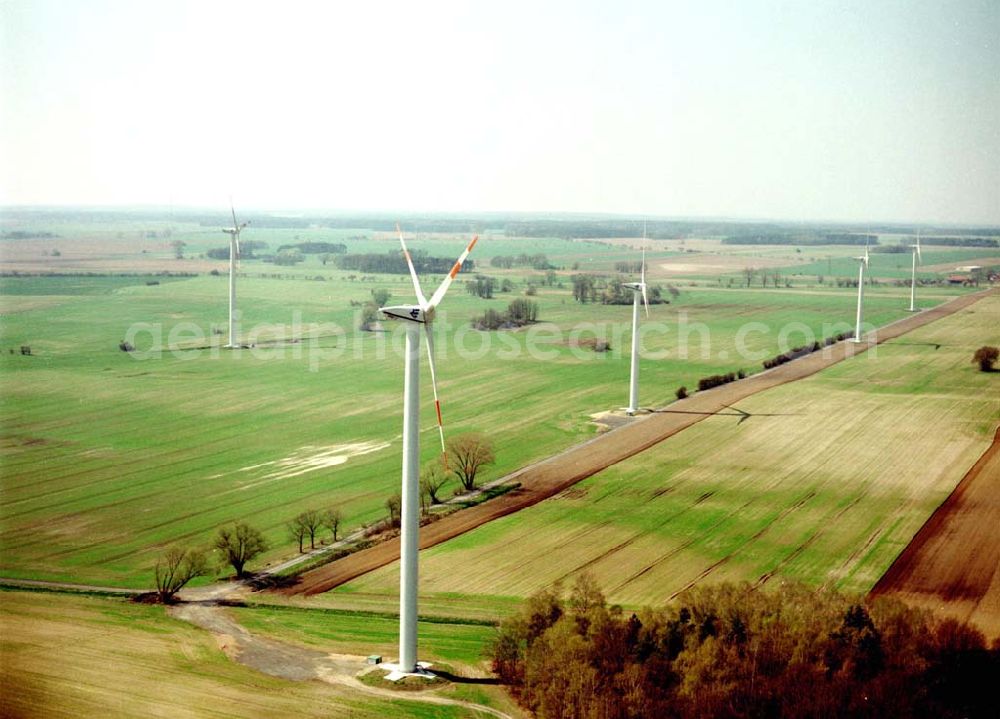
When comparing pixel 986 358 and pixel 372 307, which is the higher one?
pixel 372 307

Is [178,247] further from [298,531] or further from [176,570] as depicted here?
[176,570]

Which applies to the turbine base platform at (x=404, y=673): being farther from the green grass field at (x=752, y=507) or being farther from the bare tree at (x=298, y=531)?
the bare tree at (x=298, y=531)

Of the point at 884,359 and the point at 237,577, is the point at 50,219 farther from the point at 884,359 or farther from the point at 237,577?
the point at 884,359

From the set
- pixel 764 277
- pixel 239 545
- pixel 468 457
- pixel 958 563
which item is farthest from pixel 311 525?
pixel 764 277

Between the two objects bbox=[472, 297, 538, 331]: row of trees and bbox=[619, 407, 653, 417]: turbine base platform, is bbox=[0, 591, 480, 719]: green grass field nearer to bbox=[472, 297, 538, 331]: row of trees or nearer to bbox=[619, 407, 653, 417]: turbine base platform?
bbox=[619, 407, 653, 417]: turbine base platform

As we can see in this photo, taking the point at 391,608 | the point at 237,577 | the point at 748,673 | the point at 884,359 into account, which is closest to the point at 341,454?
the point at 237,577
